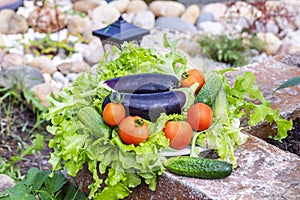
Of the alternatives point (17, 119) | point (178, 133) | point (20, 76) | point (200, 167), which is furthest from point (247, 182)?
point (20, 76)

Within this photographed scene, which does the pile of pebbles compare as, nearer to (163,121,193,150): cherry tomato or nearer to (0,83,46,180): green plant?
(0,83,46,180): green plant

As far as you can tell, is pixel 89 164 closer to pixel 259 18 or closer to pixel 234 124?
pixel 234 124

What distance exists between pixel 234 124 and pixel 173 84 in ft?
0.82

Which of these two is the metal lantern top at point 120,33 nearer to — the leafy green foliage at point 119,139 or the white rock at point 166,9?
the leafy green foliage at point 119,139

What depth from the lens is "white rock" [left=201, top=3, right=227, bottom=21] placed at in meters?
5.30

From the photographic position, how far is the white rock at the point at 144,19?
4.98 m

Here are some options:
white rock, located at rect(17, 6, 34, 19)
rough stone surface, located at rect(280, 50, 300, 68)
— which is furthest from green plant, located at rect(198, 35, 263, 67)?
white rock, located at rect(17, 6, 34, 19)

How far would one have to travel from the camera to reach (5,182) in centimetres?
274

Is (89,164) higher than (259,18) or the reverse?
higher

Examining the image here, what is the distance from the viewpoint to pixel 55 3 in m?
4.88

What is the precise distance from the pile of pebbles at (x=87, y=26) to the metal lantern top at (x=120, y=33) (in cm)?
82

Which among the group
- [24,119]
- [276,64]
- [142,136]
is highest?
[142,136]

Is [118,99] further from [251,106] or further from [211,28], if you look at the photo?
[211,28]

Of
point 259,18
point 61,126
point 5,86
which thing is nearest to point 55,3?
point 5,86
